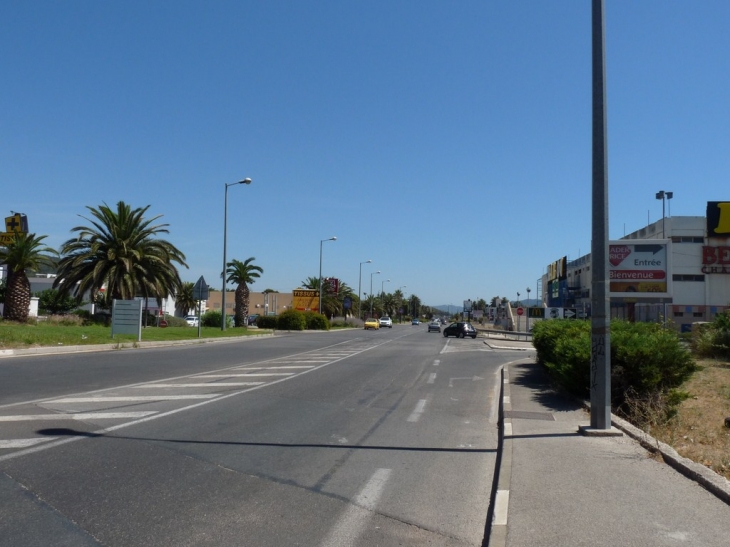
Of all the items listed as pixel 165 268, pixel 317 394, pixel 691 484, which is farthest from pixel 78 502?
pixel 165 268

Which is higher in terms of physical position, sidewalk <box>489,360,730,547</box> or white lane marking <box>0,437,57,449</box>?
sidewalk <box>489,360,730,547</box>

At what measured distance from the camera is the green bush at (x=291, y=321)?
203 ft

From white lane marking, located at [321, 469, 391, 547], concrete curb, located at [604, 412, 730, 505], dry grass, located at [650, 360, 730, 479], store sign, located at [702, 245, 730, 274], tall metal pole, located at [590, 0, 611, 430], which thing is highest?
store sign, located at [702, 245, 730, 274]

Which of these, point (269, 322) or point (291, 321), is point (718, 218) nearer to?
point (291, 321)

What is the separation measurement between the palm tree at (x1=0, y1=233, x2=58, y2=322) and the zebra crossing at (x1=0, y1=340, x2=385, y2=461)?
24567 millimetres

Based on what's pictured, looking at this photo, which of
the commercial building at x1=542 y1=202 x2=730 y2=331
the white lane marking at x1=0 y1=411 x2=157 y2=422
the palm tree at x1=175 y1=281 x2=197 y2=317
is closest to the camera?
the white lane marking at x1=0 y1=411 x2=157 y2=422

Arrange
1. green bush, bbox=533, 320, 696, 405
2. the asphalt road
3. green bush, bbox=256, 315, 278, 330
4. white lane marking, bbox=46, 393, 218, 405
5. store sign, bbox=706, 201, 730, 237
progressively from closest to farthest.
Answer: the asphalt road, green bush, bbox=533, 320, 696, 405, white lane marking, bbox=46, 393, 218, 405, store sign, bbox=706, 201, 730, 237, green bush, bbox=256, 315, 278, 330

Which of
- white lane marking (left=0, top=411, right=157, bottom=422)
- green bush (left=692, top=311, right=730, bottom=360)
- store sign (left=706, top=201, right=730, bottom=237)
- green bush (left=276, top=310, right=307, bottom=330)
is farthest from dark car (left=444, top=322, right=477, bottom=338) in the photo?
white lane marking (left=0, top=411, right=157, bottom=422)

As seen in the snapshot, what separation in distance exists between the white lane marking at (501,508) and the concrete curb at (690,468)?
193 cm

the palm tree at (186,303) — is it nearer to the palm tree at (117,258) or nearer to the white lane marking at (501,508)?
the palm tree at (117,258)

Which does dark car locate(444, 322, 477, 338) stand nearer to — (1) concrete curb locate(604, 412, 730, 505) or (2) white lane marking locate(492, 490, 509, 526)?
(1) concrete curb locate(604, 412, 730, 505)

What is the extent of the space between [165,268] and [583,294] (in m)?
51.7

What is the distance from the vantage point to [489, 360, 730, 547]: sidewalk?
5266 millimetres

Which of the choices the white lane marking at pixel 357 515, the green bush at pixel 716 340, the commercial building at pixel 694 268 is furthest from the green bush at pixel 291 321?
the white lane marking at pixel 357 515
